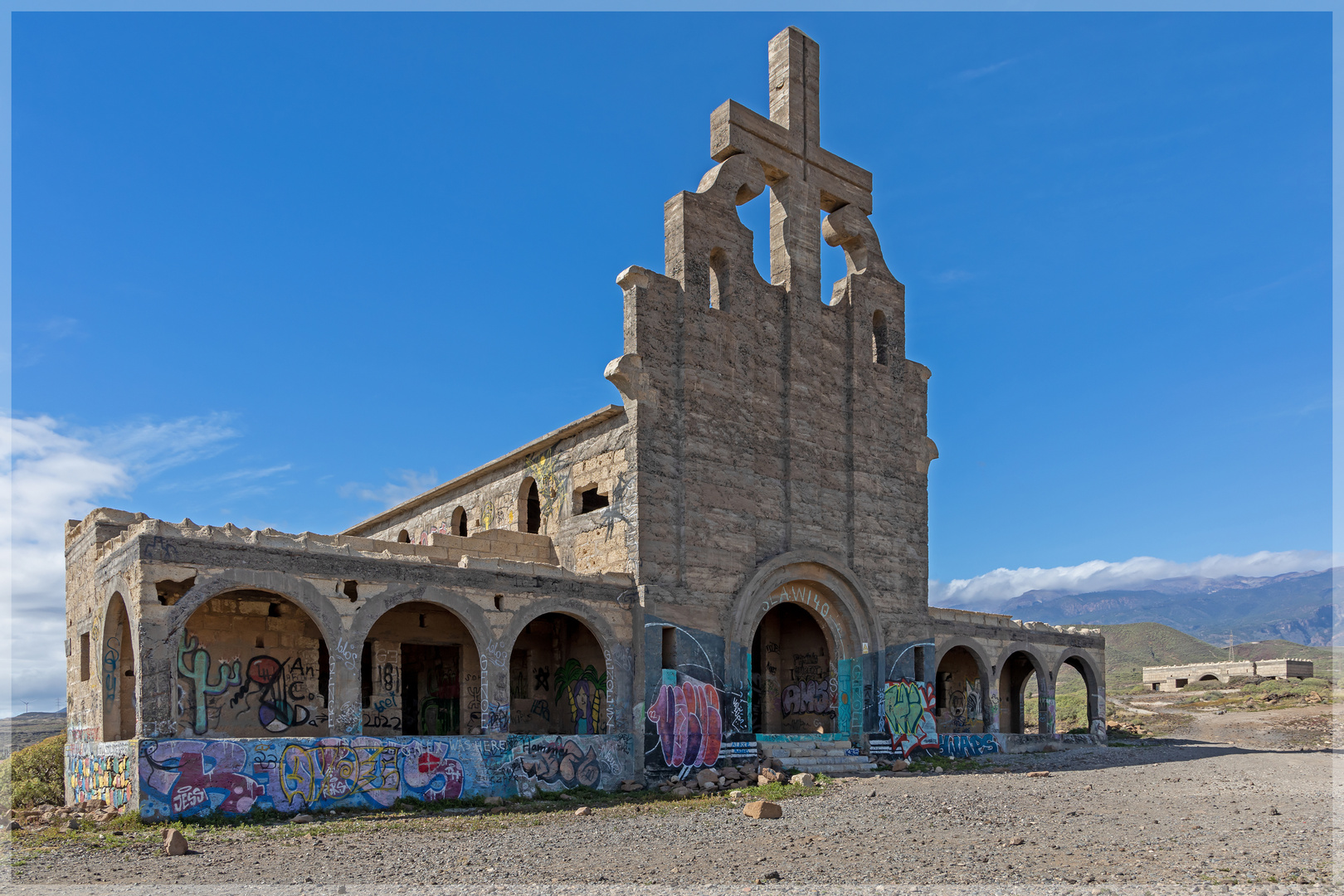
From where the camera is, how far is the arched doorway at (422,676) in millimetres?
19438

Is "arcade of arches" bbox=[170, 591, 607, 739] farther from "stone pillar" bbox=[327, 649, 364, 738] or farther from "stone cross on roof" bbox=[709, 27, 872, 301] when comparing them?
"stone cross on roof" bbox=[709, 27, 872, 301]

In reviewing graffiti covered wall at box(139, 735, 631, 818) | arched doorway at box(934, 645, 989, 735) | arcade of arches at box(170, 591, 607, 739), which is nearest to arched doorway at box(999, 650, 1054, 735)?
arched doorway at box(934, 645, 989, 735)

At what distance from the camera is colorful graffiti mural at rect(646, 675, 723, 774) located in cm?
1903

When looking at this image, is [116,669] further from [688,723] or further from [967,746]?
[967,746]

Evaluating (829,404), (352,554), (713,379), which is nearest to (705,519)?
(713,379)

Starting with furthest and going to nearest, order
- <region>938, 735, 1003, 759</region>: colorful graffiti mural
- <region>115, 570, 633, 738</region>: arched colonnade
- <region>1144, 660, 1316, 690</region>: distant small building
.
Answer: <region>1144, 660, 1316, 690</region>: distant small building, <region>938, 735, 1003, 759</region>: colorful graffiti mural, <region>115, 570, 633, 738</region>: arched colonnade

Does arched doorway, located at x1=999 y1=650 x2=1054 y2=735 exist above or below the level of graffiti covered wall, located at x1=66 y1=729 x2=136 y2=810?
below

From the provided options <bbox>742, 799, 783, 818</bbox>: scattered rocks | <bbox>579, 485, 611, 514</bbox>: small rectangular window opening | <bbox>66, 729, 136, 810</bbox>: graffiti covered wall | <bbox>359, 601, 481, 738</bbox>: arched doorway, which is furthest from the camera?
<bbox>579, 485, 611, 514</bbox>: small rectangular window opening

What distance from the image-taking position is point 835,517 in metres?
23.1

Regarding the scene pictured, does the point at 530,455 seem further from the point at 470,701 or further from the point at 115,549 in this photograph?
the point at 115,549

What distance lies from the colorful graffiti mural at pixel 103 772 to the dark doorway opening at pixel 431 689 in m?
6.10

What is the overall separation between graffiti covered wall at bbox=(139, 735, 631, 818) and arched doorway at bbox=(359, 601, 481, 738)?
1.49 meters

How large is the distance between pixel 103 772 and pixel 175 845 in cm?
439

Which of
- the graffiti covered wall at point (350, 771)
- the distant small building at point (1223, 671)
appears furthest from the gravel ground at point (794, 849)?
the distant small building at point (1223, 671)
